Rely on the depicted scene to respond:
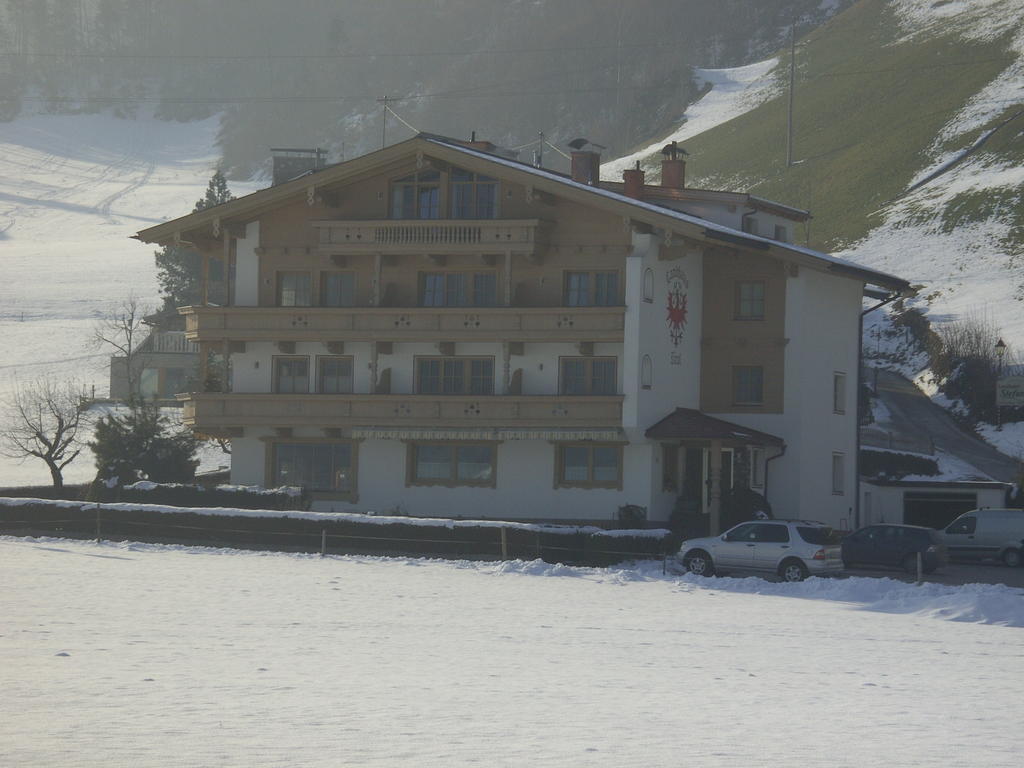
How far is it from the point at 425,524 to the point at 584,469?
25.9 ft

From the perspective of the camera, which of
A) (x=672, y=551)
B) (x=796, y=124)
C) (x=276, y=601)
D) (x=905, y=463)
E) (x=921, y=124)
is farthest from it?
(x=796, y=124)

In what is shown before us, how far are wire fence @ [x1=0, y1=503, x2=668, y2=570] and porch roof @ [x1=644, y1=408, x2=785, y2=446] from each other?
602cm

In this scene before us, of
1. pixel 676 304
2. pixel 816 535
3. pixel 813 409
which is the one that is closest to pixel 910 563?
pixel 816 535

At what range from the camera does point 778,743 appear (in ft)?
59.0

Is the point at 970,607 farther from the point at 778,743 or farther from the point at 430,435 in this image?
the point at 430,435

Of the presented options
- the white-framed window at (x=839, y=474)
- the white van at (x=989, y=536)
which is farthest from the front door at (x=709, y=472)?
the white van at (x=989, y=536)

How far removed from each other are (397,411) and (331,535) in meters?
7.07

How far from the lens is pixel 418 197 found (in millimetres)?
51406

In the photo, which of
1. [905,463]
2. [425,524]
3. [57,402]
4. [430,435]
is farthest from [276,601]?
[57,402]

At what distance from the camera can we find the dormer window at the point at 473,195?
50.7 meters

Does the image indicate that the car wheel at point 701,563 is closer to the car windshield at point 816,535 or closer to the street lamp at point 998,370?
the car windshield at point 816,535

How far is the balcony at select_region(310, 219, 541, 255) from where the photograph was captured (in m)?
48.9

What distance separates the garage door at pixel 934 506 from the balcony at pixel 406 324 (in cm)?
1786

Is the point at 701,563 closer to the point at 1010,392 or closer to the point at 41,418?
the point at 1010,392
